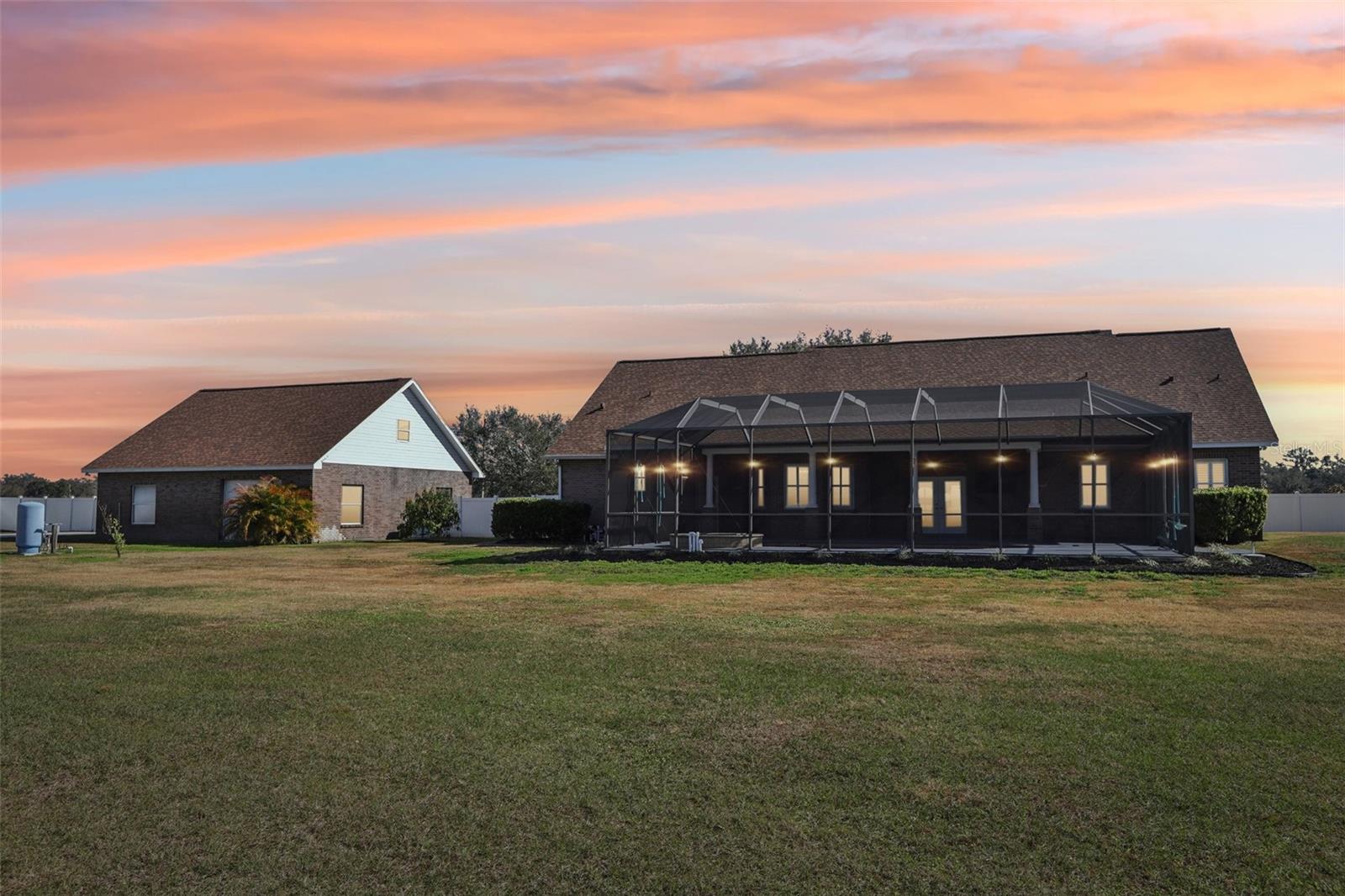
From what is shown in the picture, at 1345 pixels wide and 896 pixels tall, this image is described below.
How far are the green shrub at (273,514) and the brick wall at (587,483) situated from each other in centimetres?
833

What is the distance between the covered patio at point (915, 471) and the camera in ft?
80.8

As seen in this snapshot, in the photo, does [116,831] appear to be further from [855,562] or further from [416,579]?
[855,562]

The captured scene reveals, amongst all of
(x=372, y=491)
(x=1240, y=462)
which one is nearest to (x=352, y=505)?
(x=372, y=491)

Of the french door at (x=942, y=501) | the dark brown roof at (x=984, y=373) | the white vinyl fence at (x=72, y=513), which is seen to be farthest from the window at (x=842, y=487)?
the white vinyl fence at (x=72, y=513)

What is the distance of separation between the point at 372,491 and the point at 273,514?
4.62 meters

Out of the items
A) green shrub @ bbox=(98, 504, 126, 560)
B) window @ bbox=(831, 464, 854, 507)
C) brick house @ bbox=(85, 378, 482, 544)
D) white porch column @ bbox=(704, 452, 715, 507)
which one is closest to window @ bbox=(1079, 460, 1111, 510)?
window @ bbox=(831, 464, 854, 507)

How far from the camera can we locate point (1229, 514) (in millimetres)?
25266

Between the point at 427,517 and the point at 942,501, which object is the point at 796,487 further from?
the point at 427,517

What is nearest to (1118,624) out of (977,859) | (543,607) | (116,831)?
(543,607)

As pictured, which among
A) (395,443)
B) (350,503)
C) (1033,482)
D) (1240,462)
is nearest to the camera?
(1033,482)

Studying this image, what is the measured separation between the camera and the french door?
2748 centimetres

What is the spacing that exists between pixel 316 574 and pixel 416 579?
2.98 meters

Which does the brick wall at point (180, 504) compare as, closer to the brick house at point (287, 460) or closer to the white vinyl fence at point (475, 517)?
the brick house at point (287, 460)

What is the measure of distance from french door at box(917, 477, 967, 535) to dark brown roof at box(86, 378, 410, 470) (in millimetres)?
19644
